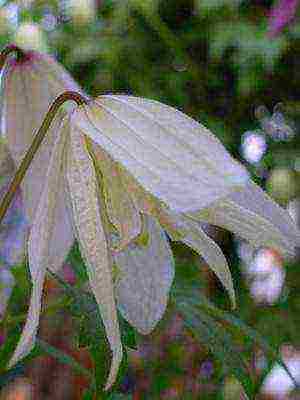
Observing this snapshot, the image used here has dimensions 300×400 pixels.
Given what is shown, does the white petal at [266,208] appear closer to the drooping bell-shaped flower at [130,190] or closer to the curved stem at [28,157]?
the drooping bell-shaped flower at [130,190]

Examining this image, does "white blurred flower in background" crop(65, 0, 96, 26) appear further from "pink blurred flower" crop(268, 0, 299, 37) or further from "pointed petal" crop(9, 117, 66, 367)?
"pointed petal" crop(9, 117, 66, 367)

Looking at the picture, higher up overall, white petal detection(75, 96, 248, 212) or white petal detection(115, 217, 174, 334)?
white petal detection(75, 96, 248, 212)

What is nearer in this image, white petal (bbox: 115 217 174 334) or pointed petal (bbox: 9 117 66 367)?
pointed petal (bbox: 9 117 66 367)

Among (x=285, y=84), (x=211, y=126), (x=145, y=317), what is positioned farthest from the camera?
(x=285, y=84)

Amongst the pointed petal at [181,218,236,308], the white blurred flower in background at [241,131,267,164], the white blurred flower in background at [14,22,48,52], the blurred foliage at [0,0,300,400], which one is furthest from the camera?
the white blurred flower in background at [241,131,267,164]

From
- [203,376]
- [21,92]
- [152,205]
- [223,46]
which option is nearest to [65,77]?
[21,92]

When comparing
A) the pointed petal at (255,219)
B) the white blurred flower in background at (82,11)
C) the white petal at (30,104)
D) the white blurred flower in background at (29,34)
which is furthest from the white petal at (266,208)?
the white blurred flower in background at (82,11)

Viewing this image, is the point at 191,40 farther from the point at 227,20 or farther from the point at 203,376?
the point at 203,376

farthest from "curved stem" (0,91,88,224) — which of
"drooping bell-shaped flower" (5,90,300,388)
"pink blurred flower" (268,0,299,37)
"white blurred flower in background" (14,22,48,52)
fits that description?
"white blurred flower in background" (14,22,48,52)
